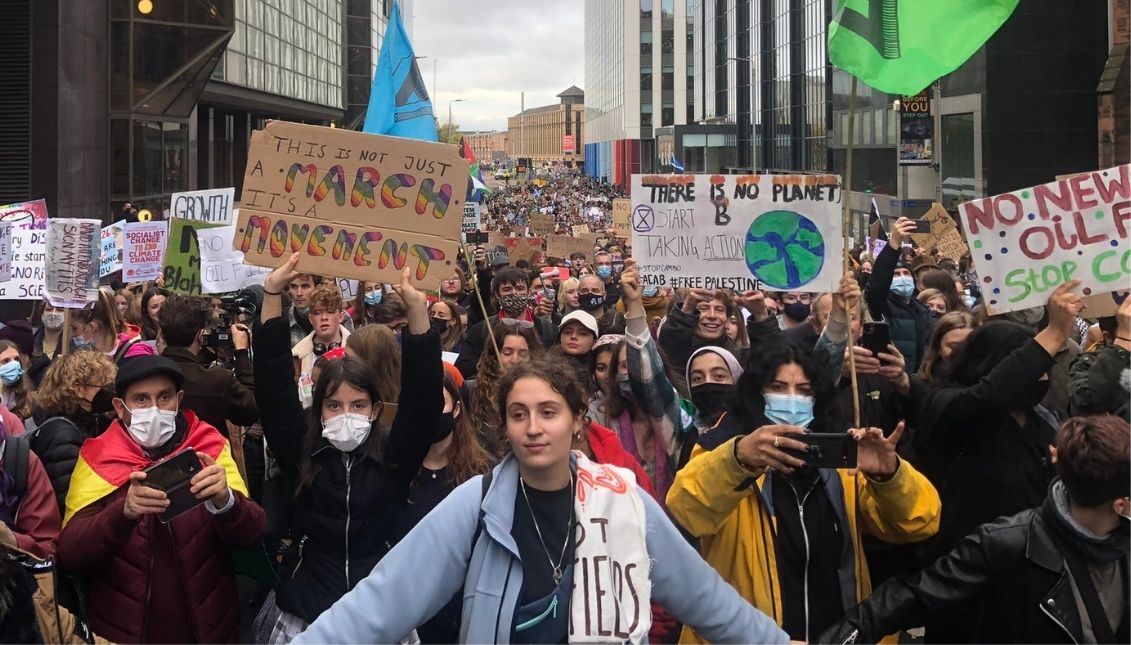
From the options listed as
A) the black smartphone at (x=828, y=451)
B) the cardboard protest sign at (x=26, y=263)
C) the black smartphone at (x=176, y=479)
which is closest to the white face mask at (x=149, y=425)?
the black smartphone at (x=176, y=479)

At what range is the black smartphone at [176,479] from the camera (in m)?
3.87

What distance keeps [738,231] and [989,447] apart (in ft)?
7.08

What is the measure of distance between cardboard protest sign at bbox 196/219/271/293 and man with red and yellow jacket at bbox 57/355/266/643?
5739 millimetres

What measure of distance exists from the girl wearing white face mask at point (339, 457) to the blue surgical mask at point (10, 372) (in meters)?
2.86

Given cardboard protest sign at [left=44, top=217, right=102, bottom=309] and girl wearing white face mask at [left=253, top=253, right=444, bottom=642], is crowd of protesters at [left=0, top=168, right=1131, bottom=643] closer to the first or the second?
girl wearing white face mask at [left=253, top=253, right=444, bottom=642]

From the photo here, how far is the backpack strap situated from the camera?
434cm

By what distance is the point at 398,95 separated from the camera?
850cm

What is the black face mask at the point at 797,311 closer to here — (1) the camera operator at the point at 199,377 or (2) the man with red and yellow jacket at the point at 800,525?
(1) the camera operator at the point at 199,377

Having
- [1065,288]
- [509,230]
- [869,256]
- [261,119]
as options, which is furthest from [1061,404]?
[261,119]

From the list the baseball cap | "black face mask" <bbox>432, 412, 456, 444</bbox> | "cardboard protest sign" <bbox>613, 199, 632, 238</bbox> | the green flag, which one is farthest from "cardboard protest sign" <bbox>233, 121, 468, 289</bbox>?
"cardboard protest sign" <bbox>613, 199, 632, 238</bbox>

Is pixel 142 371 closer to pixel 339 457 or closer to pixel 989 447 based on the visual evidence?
pixel 339 457

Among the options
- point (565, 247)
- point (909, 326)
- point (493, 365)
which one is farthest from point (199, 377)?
point (565, 247)

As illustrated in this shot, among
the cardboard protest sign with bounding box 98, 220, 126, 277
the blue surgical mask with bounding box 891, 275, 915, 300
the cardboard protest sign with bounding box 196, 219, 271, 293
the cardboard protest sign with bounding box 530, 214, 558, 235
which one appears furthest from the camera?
the cardboard protest sign with bounding box 530, 214, 558, 235

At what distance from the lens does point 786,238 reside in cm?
600
